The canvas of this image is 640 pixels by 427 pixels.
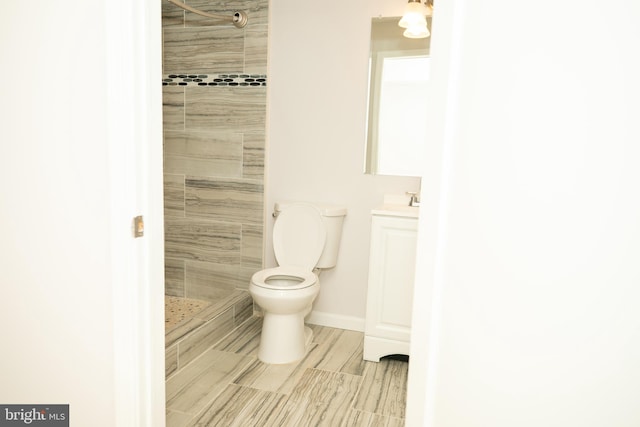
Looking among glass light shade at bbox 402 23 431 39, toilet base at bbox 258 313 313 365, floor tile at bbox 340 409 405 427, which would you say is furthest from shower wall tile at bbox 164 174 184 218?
floor tile at bbox 340 409 405 427

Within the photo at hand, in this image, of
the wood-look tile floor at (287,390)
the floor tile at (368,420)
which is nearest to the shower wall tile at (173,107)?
the wood-look tile floor at (287,390)

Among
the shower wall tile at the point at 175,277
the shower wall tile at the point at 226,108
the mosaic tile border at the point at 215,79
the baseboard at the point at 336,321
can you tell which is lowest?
the baseboard at the point at 336,321

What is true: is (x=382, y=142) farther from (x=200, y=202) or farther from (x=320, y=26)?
(x=200, y=202)

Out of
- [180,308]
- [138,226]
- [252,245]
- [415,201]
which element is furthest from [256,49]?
[138,226]

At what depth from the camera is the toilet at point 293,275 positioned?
2.62 meters

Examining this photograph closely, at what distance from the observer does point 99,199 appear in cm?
135

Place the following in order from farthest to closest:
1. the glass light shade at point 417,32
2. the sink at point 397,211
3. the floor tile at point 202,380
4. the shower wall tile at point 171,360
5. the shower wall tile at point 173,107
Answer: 1. the shower wall tile at point 173,107
2. the glass light shade at point 417,32
3. the sink at point 397,211
4. the shower wall tile at point 171,360
5. the floor tile at point 202,380

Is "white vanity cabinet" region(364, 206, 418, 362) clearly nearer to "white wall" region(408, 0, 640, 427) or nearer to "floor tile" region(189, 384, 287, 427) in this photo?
"floor tile" region(189, 384, 287, 427)

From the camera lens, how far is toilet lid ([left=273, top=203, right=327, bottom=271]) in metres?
3.01

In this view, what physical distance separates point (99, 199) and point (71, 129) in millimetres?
219

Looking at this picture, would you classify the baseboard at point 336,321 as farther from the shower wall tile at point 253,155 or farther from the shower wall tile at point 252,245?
the shower wall tile at point 253,155

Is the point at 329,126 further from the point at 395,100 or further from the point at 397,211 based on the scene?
the point at 397,211

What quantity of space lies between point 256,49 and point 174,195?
46.3 inches

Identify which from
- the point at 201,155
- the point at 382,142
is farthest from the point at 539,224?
the point at 201,155
